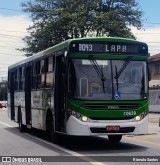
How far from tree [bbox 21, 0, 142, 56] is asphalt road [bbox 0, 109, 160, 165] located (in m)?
39.2

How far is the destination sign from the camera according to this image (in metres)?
14.2

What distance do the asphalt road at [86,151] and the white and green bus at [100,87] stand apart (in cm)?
59

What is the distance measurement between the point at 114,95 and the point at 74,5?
4479 centimetres

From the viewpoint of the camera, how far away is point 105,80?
14.0 meters

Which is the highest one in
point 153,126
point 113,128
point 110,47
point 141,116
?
point 110,47

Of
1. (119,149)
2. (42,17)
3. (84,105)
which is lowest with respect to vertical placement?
(119,149)

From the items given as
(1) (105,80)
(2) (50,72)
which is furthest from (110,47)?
(2) (50,72)

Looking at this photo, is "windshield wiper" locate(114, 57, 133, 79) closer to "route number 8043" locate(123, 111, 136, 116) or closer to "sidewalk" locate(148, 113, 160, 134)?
"route number 8043" locate(123, 111, 136, 116)

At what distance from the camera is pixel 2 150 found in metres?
14.1

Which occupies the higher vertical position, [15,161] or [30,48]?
[30,48]

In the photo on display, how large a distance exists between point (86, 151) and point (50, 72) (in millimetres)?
3306

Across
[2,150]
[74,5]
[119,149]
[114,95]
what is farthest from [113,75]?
[74,5]

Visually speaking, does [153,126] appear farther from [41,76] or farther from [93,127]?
[93,127]

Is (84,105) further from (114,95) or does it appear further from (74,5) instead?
(74,5)
